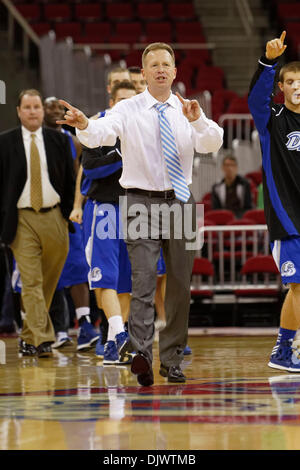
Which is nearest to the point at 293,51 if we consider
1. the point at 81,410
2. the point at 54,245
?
the point at 54,245

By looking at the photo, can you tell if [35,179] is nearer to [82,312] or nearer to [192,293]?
[82,312]

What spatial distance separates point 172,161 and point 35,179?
1829 millimetres

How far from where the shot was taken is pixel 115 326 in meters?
5.09

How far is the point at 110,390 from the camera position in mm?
4062

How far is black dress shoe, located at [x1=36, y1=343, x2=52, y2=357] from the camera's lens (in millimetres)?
5637

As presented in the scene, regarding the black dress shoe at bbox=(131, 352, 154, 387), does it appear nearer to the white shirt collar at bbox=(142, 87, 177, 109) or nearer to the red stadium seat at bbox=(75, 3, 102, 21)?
the white shirt collar at bbox=(142, 87, 177, 109)

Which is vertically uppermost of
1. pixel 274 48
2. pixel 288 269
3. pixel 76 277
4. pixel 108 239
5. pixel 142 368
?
pixel 274 48

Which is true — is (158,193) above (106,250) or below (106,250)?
above

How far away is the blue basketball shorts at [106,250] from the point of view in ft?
17.1

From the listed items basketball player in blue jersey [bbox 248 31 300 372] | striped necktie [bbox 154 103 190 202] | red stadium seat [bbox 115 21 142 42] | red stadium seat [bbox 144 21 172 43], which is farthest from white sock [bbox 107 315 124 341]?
red stadium seat [bbox 115 21 142 42]

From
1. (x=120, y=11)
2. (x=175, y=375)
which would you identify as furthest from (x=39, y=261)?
(x=120, y=11)

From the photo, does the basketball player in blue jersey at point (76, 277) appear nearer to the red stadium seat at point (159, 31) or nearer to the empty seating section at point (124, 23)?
the empty seating section at point (124, 23)

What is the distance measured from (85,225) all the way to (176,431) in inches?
103
